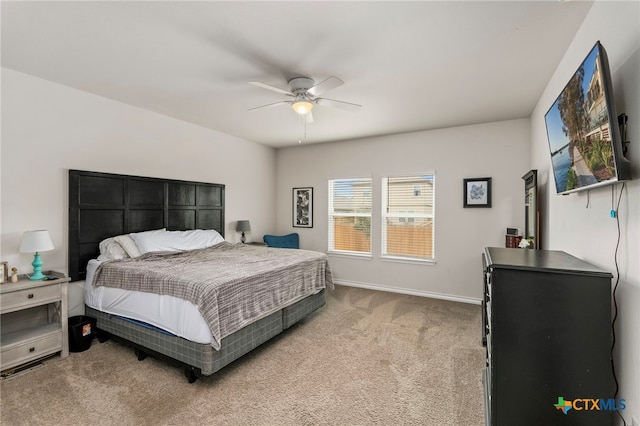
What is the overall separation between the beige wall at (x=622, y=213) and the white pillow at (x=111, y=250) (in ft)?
12.9

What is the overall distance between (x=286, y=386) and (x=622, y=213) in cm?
235

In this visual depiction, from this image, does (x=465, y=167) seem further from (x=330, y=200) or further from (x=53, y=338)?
(x=53, y=338)

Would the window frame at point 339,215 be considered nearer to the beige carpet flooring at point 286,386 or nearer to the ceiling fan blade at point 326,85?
the beige carpet flooring at point 286,386

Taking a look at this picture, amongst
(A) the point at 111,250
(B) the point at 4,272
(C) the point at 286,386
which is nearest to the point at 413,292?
(C) the point at 286,386

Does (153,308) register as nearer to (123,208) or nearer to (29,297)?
(29,297)

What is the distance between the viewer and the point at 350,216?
5324mm

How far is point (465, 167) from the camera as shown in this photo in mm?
4293

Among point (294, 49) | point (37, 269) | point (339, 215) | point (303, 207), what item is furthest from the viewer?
point (303, 207)

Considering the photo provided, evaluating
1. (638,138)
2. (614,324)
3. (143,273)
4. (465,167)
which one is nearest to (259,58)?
(143,273)

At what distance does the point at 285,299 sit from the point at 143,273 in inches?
52.6

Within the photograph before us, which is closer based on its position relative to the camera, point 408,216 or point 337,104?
point 337,104

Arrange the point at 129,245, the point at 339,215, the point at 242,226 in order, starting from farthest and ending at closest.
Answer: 1. the point at 339,215
2. the point at 242,226
3. the point at 129,245

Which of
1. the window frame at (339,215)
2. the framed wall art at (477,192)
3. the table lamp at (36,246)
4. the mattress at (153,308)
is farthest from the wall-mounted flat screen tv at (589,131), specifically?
the table lamp at (36,246)

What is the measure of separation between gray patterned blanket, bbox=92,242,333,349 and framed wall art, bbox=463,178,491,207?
7.78 ft
